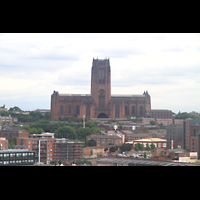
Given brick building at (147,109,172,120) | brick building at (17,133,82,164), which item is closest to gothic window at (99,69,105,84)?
brick building at (147,109,172,120)

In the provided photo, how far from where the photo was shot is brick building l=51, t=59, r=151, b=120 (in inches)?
3002

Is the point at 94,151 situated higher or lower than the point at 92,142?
lower

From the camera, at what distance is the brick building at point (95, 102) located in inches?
3002

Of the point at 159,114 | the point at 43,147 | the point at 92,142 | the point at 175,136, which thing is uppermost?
the point at 159,114

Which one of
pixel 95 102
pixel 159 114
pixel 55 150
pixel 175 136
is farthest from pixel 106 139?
pixel 159 114

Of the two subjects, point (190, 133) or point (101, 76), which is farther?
point (101, 76)

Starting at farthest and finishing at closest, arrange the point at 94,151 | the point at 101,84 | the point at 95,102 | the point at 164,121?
the point at 164,121 < the point at 101,84 < the point at 95,102 < the point at 94,151

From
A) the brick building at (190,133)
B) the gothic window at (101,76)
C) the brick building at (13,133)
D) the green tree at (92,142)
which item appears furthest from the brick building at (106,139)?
the gothic window at (101,76)

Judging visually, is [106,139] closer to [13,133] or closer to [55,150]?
[13,133]

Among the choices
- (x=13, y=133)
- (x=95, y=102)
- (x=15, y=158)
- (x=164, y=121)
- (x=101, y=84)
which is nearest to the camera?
(x=15, y=158)

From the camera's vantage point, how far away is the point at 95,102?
77.2 metres

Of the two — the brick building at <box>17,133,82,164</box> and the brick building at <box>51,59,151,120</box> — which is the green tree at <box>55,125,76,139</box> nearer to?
the brick building at <box>17,133,82,164</box>
